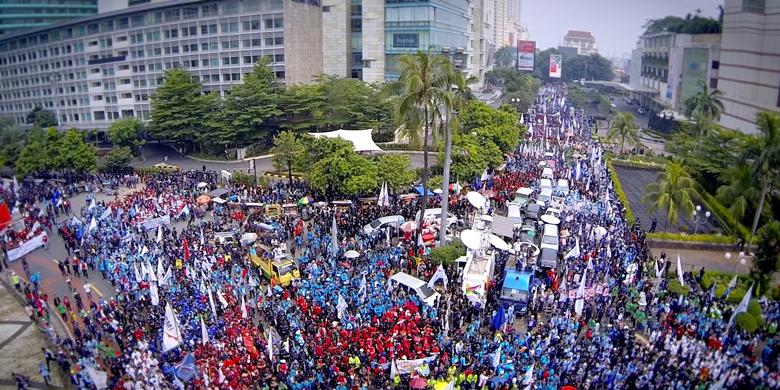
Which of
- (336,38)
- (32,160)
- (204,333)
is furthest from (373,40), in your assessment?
(204,333)

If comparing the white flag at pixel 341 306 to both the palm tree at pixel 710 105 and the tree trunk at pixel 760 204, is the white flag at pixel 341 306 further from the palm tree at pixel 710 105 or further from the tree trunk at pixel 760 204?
the palm tree at pixel 710 105

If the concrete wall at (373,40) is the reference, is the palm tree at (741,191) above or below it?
below

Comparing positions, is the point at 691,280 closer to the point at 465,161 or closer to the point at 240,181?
the point at 465,161

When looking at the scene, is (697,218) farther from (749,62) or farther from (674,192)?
(749,62)

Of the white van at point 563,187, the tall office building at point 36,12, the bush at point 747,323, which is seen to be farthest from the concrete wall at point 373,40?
the tall office building at point 36,12

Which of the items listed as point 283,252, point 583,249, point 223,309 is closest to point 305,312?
point 223,309

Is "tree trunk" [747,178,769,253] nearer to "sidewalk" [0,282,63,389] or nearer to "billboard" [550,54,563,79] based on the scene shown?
"sidewalk" [0,282,63,389]
